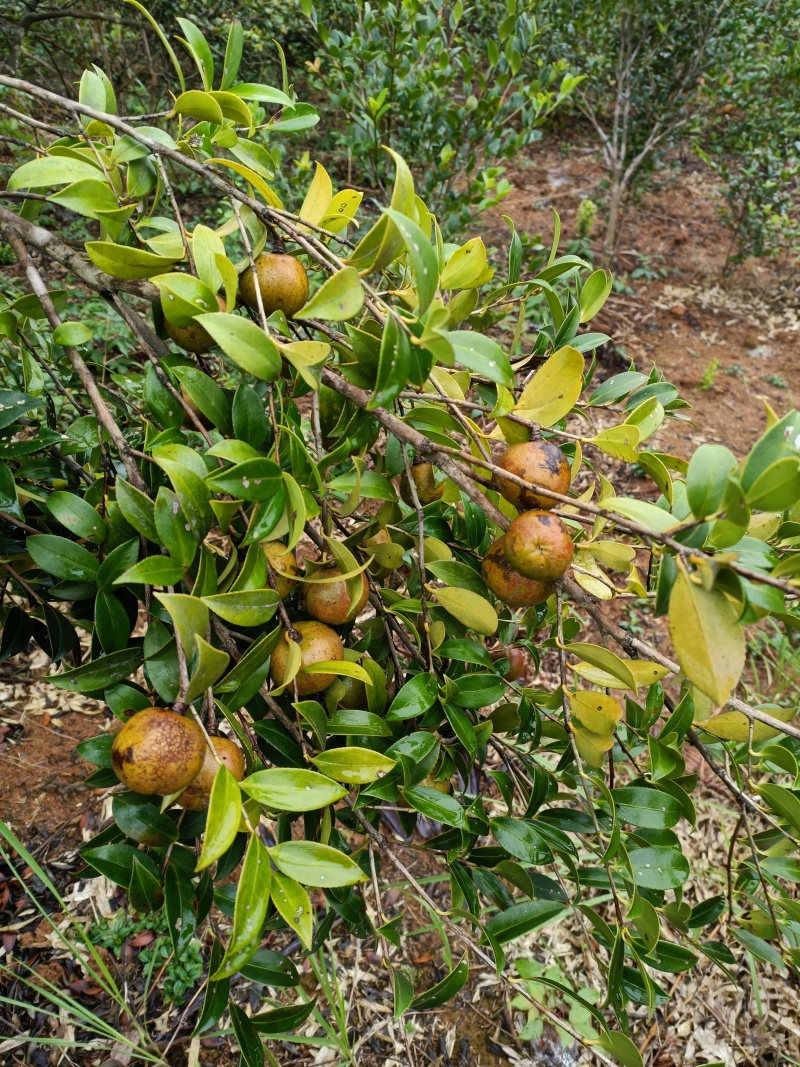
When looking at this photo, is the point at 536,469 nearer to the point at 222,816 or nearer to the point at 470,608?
the point at 470,608

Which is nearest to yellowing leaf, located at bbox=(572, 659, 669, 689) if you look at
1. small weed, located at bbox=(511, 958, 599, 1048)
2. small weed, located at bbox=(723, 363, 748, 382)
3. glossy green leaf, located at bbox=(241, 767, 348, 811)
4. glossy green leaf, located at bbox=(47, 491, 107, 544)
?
glossy green leaf, located at bbox=(241, 767, 348, 811)

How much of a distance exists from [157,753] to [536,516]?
1.49 feet

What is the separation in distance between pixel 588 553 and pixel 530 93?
3.25 meters

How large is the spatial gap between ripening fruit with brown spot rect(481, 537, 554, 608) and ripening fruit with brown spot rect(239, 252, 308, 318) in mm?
401

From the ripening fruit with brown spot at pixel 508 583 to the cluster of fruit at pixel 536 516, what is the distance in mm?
24

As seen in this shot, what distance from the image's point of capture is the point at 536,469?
2.42 feet

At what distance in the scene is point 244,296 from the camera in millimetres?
881

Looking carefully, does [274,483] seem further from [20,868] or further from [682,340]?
[682,340]

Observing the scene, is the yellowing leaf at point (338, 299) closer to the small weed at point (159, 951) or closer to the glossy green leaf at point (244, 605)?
the glossy green leaf at point (244, 605)

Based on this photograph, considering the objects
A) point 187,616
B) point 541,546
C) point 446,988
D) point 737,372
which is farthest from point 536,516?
point 737,372

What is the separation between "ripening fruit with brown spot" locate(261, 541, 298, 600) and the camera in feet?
2.71

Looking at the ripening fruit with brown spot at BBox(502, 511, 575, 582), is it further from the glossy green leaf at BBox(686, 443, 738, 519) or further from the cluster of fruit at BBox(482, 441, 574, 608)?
the glossy green leaf at BBox(686, 443, 738, 519)

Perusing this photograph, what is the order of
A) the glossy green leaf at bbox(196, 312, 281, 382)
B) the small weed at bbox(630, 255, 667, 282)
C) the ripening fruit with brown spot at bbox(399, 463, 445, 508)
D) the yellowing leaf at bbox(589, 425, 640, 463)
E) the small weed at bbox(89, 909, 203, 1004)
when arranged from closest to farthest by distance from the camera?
the glossy green leaf at bbox(196, 312, 281, 382) < the yellowing leaf at bbox(589, 425, 640, 463) < the ripening fruit with brown spot at bbox(399, 463, 445, 508) < the small weed at bbox(89, 909, 203, 1004) < the small weed at bbox(630, 255, 667, 282)

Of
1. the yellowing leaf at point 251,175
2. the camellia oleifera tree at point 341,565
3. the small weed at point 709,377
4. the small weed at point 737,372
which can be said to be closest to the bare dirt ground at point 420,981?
the camellia oleifera tree at point 341,565
